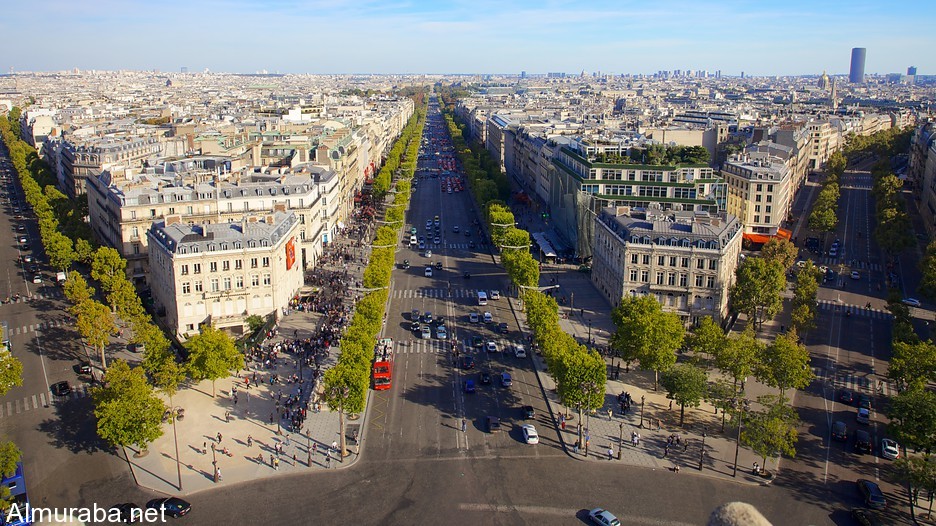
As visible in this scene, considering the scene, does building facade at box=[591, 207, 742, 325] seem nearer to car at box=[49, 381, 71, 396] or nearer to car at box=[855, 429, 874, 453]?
car at box=[855, 429, 874, 453]

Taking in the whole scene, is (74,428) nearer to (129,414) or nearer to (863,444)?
(129,414)

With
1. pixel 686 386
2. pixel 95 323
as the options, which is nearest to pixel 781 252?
pixel 686 386

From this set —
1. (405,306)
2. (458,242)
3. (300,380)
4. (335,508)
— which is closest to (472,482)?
(335,508)

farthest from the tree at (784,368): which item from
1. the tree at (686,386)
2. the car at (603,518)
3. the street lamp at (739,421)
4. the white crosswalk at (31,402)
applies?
the white crosswalk at (31,402)

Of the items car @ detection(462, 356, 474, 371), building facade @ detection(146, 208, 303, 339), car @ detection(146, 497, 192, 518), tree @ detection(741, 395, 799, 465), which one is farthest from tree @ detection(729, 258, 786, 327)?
car @ detection(146, 497, 192, 518)

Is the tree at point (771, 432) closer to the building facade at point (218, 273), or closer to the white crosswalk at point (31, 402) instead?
the building facade at point (218, 273)
